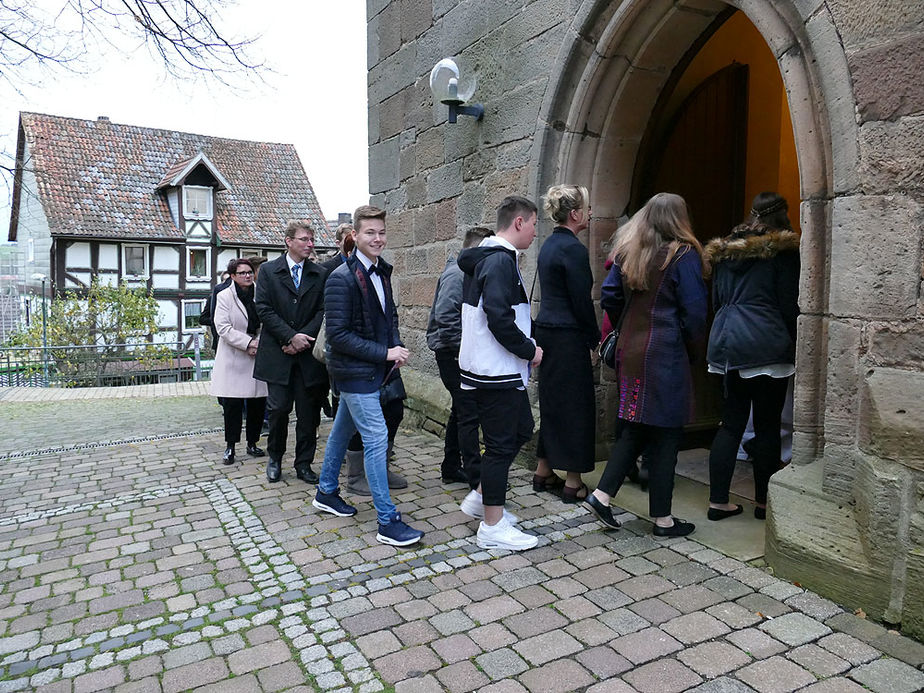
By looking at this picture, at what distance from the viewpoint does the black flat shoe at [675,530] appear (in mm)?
3701

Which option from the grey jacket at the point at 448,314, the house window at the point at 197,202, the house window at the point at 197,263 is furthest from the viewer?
the house window at the point at 197,263

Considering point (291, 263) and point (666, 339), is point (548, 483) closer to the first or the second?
point (666, 339)

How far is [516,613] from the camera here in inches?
117

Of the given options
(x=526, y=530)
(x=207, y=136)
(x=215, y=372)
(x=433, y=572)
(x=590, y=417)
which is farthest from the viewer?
(x=207, y=136)

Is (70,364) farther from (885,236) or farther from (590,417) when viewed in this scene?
(885,236)

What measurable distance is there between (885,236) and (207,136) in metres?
30.6

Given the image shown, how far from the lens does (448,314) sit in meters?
4.46

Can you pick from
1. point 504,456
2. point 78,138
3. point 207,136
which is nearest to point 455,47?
point 504,456

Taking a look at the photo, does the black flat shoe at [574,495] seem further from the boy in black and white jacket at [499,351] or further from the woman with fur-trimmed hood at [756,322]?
the woman with fur-trimmed hood at [756,322]

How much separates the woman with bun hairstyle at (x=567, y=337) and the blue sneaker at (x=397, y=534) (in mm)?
947

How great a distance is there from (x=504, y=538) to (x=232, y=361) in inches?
116

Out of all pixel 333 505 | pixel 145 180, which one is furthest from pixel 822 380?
pixel 145 180

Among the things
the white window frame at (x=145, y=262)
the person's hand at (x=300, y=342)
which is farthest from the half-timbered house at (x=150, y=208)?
the person's hand at (x=300, y=342)

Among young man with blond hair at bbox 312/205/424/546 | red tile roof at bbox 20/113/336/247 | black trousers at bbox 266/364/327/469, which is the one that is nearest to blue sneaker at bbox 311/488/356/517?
young man with blond hair at bbox 312/205/424/546
